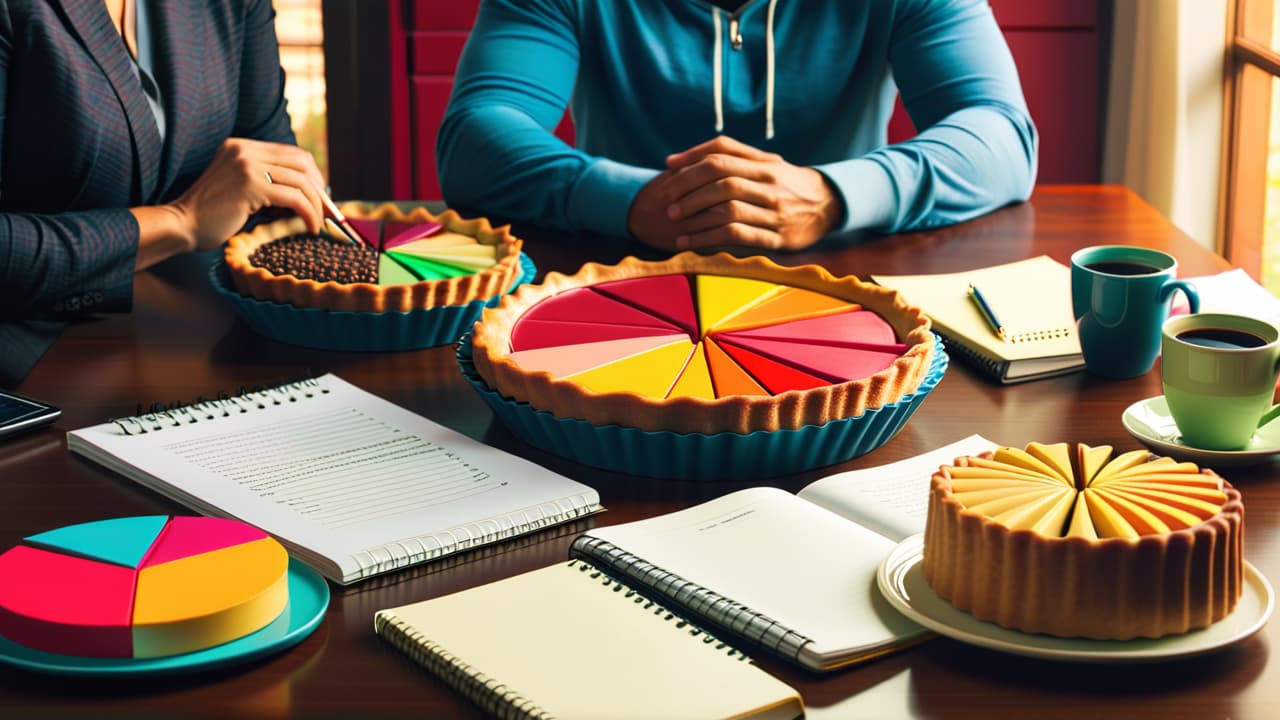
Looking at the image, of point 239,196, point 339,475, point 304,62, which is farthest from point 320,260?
point 304,62

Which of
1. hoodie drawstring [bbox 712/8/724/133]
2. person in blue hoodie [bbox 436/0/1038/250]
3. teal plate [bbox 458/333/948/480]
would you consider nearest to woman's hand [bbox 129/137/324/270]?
person in blue hoodie [bbox 436/0/1038/250]

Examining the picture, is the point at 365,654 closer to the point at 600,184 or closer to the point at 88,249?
the point at 88,249

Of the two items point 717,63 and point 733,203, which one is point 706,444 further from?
point 717,63

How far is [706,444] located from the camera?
118cm

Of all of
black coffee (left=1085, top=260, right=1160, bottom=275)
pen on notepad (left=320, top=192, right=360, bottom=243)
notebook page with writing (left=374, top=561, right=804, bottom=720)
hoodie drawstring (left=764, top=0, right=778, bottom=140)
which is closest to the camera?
notebook page with writing (left=374, top=561, right=804, bottom=720)

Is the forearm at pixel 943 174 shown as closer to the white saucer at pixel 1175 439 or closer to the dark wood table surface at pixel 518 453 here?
the dark wood table surface at pixel 518 453

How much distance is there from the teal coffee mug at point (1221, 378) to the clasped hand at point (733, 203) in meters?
0.78

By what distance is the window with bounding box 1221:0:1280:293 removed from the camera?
3.69m

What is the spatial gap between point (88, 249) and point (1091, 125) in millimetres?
3819

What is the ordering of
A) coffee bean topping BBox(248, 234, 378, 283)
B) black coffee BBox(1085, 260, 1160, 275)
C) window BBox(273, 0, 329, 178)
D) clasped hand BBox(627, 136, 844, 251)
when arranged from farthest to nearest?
window BBox(273, 0, 329, 178) < clasped hand BBox(627, 136, 844, 251) < coffee bean topping BBox(248, 234, 378, 283) < black coffee BBox(1085, 260, 1160, 275)

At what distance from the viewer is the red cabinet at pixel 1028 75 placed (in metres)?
4.54

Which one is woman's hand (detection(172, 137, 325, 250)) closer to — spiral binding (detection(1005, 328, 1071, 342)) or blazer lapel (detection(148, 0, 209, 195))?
blazer lapel (detection(148, 0, 209, 195))

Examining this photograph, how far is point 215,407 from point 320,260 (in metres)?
0.34

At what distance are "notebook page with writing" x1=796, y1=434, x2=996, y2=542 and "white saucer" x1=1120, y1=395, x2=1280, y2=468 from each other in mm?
163
